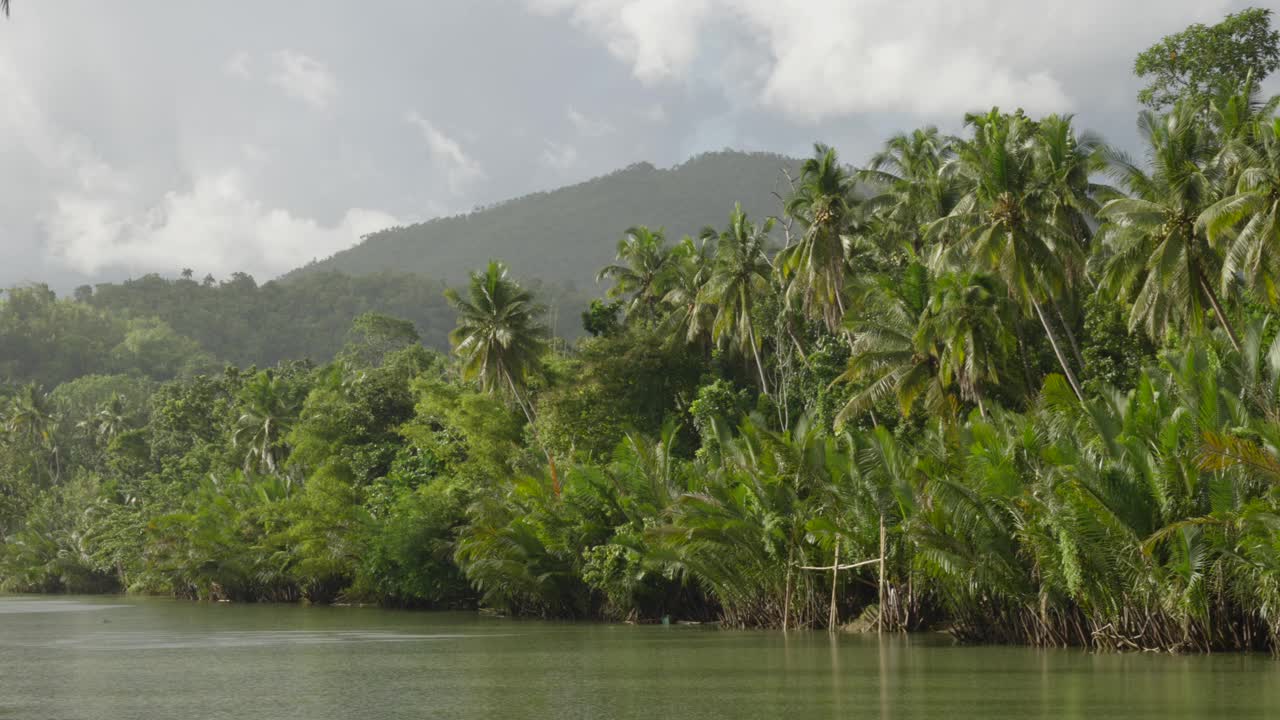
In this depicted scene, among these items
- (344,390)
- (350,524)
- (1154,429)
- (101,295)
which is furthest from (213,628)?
(101,295)

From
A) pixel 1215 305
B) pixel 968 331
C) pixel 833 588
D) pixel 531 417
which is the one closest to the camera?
pixel 833 588

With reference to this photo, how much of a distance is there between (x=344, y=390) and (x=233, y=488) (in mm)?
7130

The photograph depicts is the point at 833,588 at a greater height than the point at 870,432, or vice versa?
the point at 870,432

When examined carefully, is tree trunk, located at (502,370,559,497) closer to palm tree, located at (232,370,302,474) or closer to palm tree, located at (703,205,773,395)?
palm tree, located at (703,205,773,395)

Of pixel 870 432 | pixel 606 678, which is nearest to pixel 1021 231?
pixel 870 432

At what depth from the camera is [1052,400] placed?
26906 millimetres

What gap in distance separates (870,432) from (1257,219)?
1212cm

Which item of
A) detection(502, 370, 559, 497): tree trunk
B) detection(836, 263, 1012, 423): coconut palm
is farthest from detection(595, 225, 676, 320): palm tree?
detection(836, 263, 1012, 423): coconut palm

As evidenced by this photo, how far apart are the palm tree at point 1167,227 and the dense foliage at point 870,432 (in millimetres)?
89

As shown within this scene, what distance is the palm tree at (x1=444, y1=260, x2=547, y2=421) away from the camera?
155ft

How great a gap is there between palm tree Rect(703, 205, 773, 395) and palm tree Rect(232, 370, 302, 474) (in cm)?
2755

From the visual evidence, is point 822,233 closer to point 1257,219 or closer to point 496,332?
point 496,332

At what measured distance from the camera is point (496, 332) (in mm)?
47062

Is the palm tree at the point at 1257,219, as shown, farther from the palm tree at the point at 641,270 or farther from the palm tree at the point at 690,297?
the palm tree at the point at 641,270
